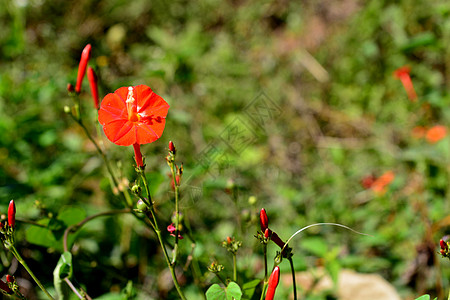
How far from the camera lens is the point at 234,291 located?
102 centimetres

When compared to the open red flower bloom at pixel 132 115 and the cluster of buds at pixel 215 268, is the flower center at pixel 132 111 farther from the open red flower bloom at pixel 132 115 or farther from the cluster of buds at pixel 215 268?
the cluster of buds at pixel 215 268

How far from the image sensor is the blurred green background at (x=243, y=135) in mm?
2025

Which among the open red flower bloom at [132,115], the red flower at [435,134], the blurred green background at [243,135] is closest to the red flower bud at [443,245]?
the blurred green background at [243,135]

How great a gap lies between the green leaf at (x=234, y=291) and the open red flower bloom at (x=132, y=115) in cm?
43

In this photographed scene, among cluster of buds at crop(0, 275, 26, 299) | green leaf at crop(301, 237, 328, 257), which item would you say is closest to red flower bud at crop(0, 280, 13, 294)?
cluster of buds at crop(0, 275, 26, 299)

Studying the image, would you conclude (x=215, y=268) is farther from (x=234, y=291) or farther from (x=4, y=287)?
(x=4, y=287)

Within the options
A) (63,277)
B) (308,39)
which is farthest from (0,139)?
(308,39)

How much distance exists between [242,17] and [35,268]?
3.67 meters

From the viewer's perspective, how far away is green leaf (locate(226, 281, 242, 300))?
3.29ft

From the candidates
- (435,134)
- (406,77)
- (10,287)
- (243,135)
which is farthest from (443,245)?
(406,77)

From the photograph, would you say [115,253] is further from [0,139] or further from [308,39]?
[308,39]

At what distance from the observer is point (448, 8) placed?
2520mm

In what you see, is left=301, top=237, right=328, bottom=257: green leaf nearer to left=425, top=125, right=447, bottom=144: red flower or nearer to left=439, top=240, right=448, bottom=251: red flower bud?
left=439, top=240, right=448, bottom=251: red flower bud

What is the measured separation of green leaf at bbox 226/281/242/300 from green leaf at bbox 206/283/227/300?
0.02 meters
